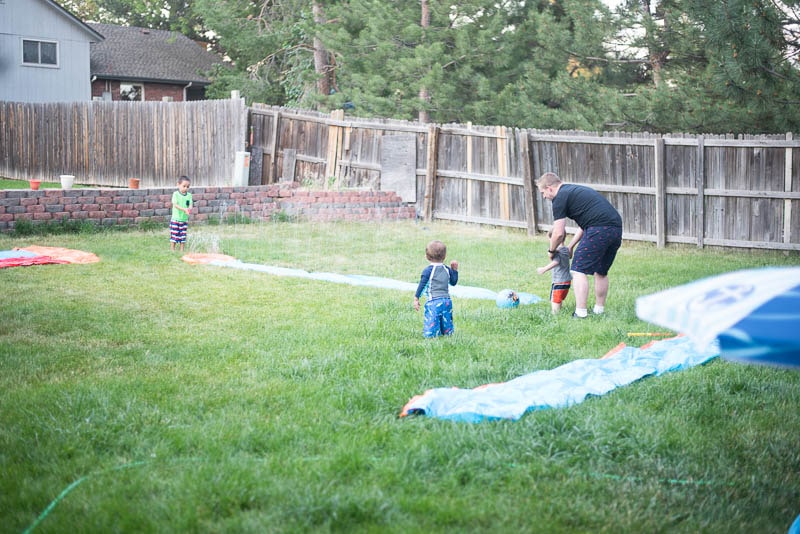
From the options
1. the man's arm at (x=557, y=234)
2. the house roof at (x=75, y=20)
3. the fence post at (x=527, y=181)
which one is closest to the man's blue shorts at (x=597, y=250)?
the man's arm at (x=557, y=234)

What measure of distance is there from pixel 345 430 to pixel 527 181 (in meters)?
11.4

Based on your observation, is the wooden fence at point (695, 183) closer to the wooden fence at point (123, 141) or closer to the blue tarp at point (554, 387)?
the blue tarp at point (554, 387)

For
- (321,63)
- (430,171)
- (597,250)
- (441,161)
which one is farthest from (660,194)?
(321,63)

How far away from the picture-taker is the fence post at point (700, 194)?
42.9 feet

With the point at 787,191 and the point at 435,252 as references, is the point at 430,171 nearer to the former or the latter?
the point at 787,191

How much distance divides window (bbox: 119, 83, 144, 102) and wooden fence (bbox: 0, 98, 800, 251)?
1476 cm

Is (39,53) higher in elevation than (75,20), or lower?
lower

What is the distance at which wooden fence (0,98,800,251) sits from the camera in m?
12.8

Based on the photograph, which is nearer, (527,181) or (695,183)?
(695,183)

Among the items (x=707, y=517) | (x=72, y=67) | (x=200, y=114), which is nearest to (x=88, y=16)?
(x=72, y=67)

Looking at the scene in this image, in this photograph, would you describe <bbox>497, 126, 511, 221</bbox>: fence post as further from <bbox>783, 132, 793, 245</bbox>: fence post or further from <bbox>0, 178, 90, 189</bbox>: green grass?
<bbox>0, 178, 90, 189</bbox>: green grass

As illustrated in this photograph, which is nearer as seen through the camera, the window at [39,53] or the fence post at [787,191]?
the fence post at [787,191]

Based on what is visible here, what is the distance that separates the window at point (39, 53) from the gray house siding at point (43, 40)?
0.37ft

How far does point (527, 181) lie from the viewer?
15242mm
